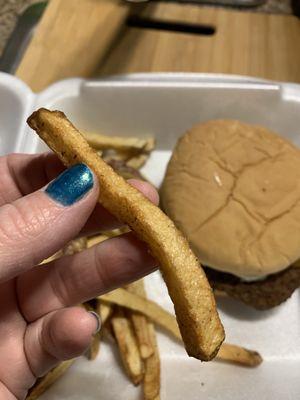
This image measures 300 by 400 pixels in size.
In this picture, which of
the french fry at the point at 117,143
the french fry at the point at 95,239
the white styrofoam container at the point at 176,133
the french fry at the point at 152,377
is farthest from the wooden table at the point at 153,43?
the french fry at the point at 152,377

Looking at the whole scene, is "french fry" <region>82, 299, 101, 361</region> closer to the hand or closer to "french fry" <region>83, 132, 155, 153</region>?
the hand

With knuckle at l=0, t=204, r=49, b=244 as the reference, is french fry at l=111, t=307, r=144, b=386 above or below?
below

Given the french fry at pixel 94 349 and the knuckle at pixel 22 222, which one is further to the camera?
the french fry at pixel 94 349

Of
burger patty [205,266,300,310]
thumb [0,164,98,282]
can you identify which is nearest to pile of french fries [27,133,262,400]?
burger patty [205,266,300,310]

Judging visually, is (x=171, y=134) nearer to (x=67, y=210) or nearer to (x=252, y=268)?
(x=252, y=268)

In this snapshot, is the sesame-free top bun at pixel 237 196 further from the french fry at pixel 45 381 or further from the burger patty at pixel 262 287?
the french fry at pixel 45 381

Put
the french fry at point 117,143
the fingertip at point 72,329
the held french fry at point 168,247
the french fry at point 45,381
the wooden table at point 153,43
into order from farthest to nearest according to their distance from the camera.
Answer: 1. the wooden table at point 153,43
2. the french fry at point 117,143
3. the french fry at point 45,381
4. the fingertip at point 72,329
5. the held french fry at point 168,247

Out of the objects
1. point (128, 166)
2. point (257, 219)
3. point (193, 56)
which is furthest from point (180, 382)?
point (193, 56)
